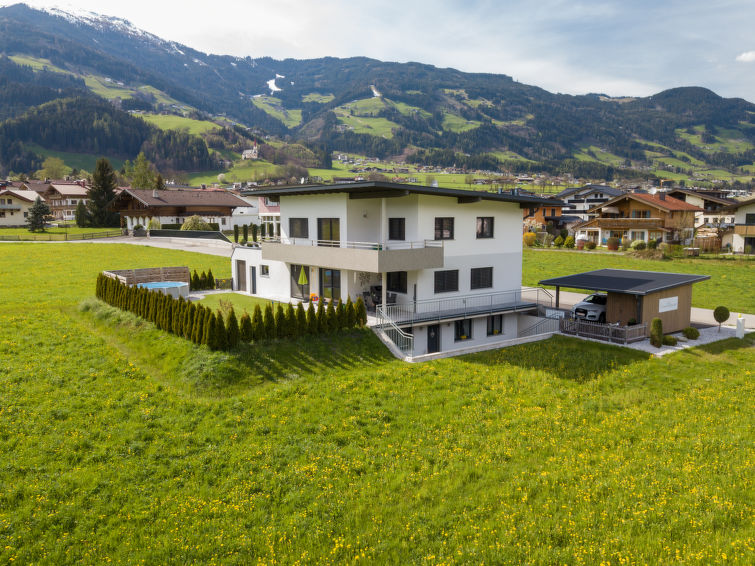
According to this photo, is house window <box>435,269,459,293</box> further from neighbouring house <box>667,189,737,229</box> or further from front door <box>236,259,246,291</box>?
neighbouring house <box>667,189,737,229</box>

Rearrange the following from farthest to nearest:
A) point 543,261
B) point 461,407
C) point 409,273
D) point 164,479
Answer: point 543,261, point 409,273, point 461,407, point 164,479

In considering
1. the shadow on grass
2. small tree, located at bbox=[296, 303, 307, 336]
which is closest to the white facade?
the shadow on grass

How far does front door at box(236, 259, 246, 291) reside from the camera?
36.9 m

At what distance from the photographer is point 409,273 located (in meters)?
28.2

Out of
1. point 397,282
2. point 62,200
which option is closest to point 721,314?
point 397,282

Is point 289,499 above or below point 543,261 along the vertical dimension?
below

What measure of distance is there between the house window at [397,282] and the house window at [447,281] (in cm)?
189

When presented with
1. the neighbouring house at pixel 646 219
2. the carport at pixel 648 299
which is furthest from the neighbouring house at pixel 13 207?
the carport at pixel 648 299

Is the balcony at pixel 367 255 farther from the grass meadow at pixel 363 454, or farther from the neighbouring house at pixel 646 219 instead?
the neighbouring house at pixel 646 219

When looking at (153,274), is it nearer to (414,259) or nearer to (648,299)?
(414,259)

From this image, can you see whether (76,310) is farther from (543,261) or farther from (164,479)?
(543,261)

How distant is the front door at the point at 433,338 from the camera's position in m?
27.4

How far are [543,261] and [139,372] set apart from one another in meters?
45.1

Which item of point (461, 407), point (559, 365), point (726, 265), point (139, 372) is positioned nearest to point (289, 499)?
point (461, 407)
